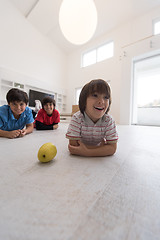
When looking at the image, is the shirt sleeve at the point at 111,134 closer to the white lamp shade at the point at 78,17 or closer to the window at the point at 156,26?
the white lamp shade at the point at 78,17

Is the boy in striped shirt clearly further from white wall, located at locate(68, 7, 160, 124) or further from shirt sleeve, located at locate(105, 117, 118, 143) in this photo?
white wall, located at locate(68, 7, 160, 124)

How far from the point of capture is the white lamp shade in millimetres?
1680

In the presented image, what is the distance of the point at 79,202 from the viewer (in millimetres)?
256

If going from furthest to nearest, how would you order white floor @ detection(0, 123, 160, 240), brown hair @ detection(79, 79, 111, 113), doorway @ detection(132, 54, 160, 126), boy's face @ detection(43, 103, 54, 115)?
doorway @ detection(132, 54, 160, 126) → boy's face @ detection(43, 103, 54, 115) → brown hair @ detection(79, 79, 111, 113) → white floor @ detection(0, 123, 160, 240)

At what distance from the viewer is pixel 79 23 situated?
1756 millimetres

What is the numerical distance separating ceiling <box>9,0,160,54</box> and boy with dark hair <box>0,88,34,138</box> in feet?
12.6

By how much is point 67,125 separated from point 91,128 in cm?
193

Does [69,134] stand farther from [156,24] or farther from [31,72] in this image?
[156,24]

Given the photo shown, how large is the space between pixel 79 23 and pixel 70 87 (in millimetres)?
3633

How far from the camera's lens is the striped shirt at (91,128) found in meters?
0.56

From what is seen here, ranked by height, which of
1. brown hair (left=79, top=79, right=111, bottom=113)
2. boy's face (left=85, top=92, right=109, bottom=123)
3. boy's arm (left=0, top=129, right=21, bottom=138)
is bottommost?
boy's arm (left=0, top=129, right=21, bottom=138)

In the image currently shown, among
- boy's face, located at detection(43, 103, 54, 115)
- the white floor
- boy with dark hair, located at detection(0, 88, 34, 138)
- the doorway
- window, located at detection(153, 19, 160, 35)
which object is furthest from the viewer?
the doorway

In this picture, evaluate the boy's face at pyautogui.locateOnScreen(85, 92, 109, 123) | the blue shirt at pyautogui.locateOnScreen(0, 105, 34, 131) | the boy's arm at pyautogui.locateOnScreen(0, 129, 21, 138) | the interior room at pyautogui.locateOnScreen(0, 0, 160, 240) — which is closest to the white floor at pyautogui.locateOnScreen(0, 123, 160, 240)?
the interior room at pyautogui.locateOnScreen(0, 0, 160, 240)

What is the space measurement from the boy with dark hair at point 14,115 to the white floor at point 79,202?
62 centimetres
